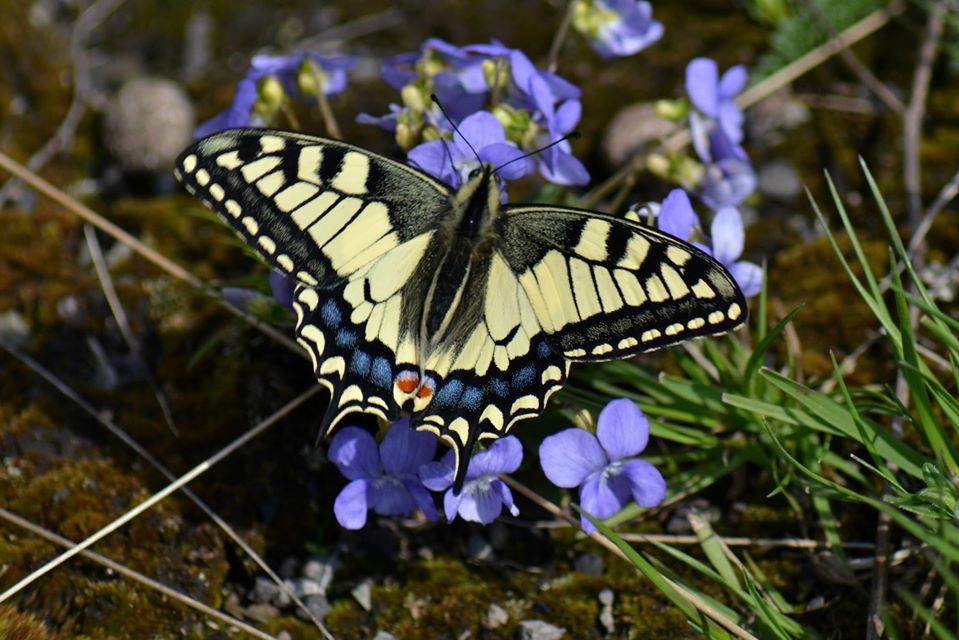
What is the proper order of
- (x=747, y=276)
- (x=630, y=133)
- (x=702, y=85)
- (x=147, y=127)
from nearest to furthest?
(x=747, y=276)
(x=702, y=85)
(x=630, y=133)
(x=147, y=127)

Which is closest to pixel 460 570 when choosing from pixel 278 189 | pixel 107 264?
pixel 278 189

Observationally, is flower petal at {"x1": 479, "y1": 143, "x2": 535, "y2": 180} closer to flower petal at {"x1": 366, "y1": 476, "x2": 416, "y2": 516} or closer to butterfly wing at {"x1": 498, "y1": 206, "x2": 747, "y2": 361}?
butterfly wing at {"x1": 498, "y1": 206, "x2": 747, "y2": 361}

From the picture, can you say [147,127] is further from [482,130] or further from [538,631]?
[538,631]

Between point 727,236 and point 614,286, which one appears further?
point 727,236

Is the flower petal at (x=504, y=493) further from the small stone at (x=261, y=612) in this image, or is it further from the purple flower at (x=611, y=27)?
the purple flower at (x=611, y=27)

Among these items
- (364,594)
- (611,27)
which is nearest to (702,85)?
(611,27)

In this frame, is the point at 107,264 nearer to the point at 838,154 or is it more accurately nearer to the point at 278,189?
the point at 278,189
